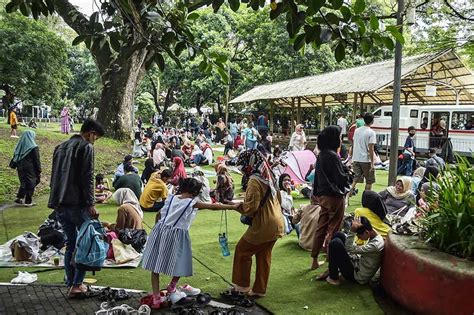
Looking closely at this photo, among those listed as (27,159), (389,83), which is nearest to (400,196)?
(27,159)

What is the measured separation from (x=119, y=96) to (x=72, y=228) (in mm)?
14047

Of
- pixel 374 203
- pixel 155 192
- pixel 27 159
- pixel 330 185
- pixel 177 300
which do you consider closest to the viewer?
pixel 177 300

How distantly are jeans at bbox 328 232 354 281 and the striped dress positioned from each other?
154cm

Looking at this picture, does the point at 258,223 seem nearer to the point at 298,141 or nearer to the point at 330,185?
the point at 330,185

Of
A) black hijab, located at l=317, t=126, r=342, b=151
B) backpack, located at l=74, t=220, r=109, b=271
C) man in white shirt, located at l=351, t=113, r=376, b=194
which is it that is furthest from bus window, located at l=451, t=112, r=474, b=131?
backpack, located at l=74, t=220, r=109, b=271

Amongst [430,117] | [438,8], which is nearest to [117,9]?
[438,8]

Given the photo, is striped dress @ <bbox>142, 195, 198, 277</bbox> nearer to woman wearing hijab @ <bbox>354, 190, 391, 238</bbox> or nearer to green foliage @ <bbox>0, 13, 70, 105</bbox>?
woman wearing hijab @ <bbox>354, 190, 391, 238</bbox>

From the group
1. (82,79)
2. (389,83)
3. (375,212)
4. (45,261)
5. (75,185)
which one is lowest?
(45,261)

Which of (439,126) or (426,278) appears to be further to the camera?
(439,126)

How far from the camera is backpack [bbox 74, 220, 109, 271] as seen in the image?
4270 mm

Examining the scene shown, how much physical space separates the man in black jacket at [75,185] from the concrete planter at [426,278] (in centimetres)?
288

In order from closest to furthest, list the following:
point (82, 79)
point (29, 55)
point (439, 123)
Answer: point (439, 123) < point (29, 55) < point (82, 79)

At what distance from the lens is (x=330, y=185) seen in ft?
16.9

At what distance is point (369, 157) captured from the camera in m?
8.63
